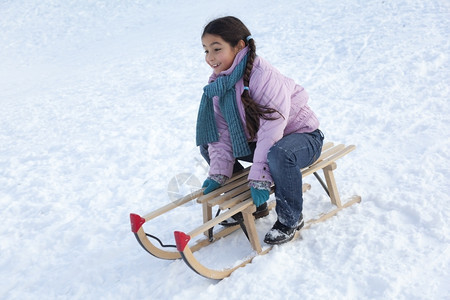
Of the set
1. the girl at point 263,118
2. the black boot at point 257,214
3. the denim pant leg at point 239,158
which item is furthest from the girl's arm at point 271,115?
the black boot at point 257,214

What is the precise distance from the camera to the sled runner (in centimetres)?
247

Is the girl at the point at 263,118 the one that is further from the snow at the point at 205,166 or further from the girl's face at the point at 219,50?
the snow at the point at 205,166

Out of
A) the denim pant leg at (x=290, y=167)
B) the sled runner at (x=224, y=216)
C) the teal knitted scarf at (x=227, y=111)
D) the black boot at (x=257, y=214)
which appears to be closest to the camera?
the sled runner at (x=224, y=216)

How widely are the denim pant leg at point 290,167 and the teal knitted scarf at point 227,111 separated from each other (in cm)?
26

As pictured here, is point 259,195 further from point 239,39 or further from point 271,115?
point 239,39

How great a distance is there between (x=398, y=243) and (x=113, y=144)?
11.0ft

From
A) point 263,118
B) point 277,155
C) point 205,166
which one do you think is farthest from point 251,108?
point 205,166

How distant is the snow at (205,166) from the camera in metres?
2.57

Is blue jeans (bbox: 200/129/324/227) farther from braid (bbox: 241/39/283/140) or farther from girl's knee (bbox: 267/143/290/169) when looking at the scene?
braid (bbox: 241/39/283/140)

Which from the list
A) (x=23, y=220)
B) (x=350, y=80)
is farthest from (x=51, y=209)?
(x=350, y=80)

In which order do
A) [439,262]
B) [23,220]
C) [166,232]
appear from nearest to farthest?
[439,262]
[166,232]
[23,220]

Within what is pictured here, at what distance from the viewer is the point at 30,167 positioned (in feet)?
15.6

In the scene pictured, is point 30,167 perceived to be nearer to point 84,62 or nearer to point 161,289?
point 161,289

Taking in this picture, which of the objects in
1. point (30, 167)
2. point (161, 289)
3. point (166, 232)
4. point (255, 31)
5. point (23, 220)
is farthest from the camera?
point (255, 31)
